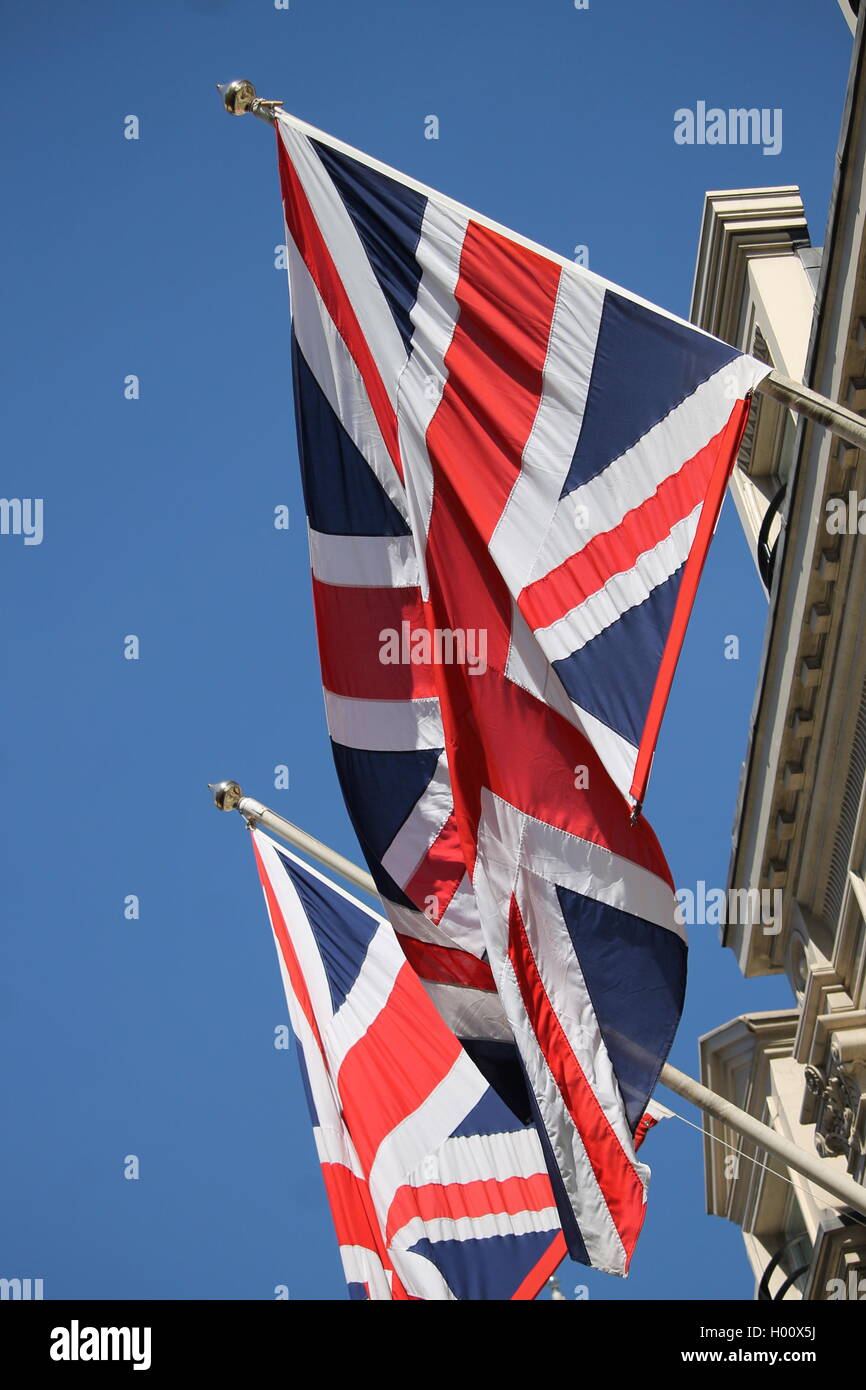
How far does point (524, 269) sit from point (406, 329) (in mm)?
1164

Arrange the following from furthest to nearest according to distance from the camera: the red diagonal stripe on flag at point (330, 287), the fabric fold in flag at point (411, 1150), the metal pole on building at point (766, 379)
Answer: the fabric fold in flag at point (411, 1150) < the red diagonal stripe on flag at point (330, 287) < the metal pole on building at point (766, 379)

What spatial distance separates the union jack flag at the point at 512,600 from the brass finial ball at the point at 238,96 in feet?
1.66

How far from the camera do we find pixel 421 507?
1133 cm

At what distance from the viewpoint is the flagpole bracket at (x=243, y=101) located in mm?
12281

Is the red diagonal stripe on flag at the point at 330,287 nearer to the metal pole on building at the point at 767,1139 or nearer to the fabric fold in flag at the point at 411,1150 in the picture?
the metal pole on building at the point at 767,1139

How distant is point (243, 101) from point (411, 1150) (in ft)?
28.4

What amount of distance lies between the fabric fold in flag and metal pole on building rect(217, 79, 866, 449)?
6.29m

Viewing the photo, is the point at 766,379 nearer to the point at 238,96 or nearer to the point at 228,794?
the point at 238,96

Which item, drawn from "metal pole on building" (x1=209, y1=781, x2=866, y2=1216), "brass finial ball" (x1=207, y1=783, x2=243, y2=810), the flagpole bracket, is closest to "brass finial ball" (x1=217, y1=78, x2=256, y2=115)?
the flagpole bracket

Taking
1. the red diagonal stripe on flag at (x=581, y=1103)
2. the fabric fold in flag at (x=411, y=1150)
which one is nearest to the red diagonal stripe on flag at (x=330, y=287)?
the red diagonal stripe on flag at (x=581, y=1103)

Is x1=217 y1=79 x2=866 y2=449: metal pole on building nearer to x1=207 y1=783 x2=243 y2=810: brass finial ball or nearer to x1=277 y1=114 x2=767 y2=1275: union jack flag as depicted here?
x1=277 y1=114 x2=767 y2=1275: union jack flag

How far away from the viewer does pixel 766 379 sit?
973cm
